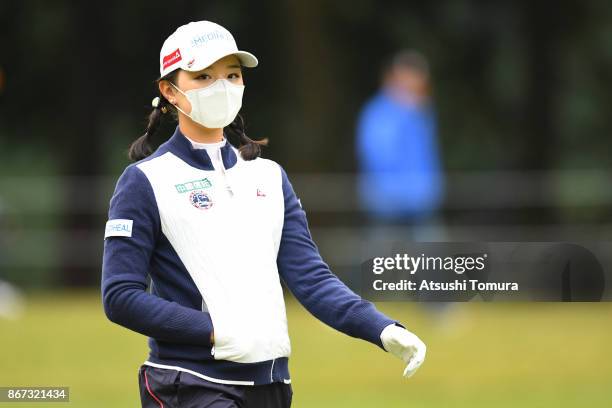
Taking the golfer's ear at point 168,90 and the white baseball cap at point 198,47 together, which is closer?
the white baseball cap at point 198,47

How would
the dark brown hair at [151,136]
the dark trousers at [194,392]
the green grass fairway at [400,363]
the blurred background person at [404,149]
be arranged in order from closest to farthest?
the dark trousers at [194,392] → the dark brown hair at [151,136] → the green grass fairway at [400,363] → the blurred background person at [404,149]

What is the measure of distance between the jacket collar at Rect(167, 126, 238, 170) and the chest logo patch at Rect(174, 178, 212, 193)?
0.26 ft

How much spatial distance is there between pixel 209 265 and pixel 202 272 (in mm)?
34

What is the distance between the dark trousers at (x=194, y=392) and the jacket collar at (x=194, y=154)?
0.74 m

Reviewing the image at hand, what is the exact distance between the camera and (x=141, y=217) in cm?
507

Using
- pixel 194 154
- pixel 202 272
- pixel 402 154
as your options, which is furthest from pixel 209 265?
pixel 402 154

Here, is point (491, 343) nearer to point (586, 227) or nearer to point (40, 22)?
point (586, 227)

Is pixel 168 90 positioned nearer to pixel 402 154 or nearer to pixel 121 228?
pixel 121 228

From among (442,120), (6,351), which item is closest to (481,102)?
(442,120)

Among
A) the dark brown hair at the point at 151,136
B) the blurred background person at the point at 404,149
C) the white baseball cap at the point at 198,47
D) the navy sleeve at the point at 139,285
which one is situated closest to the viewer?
the navy sleeve at the point at 139,285

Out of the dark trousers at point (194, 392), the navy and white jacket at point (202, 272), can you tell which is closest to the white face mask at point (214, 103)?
the navy and white jacket at point (202, 272)

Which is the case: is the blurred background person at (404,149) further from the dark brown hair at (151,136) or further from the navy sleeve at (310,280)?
the navy sleeve at (310,280)

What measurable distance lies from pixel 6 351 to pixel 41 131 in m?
10.9

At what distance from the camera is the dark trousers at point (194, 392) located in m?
5.12
